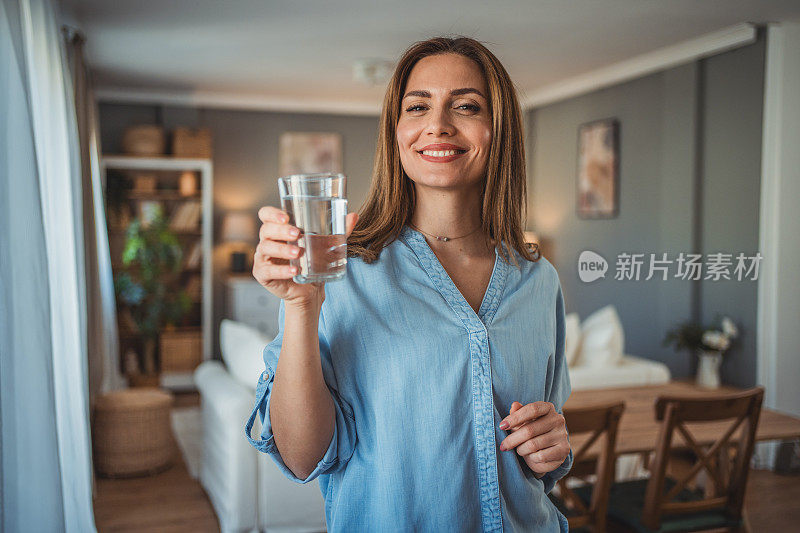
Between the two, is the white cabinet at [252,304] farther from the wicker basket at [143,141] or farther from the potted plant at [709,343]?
the potted plant at [709,343]

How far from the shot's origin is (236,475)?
2982mm

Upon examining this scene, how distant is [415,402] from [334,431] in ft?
0.40

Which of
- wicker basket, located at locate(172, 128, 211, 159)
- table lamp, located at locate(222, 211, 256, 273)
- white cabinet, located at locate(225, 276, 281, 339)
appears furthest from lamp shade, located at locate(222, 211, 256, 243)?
wicker basket, located at locate(172, 128, 211, 159)

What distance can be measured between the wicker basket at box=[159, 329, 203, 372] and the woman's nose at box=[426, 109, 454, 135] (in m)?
5.38

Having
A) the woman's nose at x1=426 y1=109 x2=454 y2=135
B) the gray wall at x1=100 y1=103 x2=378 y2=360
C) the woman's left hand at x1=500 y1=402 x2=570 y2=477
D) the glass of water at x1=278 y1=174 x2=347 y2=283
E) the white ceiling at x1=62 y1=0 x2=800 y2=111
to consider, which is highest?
the white ceiling at x1=62 y1=0 x2=800 y2=111

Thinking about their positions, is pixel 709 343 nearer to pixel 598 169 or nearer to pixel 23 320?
pixel 598 169

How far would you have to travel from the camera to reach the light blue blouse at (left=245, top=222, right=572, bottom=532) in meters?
1.02

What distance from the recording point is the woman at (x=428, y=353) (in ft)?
3.32

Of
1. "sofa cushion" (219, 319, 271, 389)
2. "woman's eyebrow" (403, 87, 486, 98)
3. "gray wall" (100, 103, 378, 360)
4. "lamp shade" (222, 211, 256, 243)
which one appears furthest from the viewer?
"gray wall" (100, 103, 378, 360)

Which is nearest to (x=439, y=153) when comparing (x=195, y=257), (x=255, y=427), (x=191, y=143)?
(x=255, y=427)

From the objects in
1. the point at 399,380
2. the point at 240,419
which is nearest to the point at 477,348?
the point at 399,380

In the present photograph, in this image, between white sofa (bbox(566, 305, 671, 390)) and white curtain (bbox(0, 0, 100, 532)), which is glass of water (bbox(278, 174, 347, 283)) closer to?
white curtain (bbox(0, 0, 100, 532))

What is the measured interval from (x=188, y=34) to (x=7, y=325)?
313 cm

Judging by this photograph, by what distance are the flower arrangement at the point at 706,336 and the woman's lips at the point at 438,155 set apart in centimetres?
331
